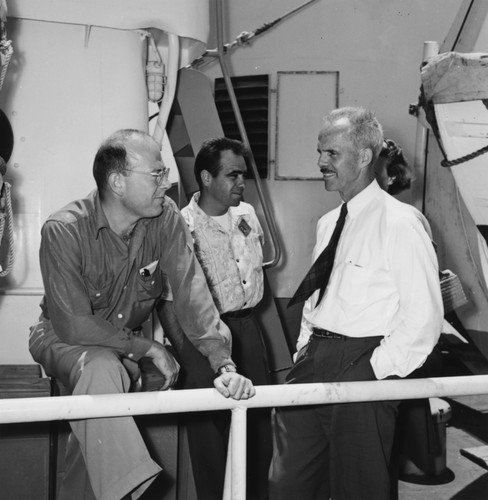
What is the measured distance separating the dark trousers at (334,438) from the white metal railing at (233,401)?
1.05ft

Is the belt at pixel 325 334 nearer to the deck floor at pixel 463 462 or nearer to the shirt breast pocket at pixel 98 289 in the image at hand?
the shirt breast pocket at pixel 98 289

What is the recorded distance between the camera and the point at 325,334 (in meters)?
2.66

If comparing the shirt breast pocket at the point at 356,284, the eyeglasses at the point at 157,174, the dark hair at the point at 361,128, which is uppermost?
the dark hair at the point at 361,128

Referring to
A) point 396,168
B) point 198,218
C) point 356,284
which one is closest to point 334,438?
point 356,284

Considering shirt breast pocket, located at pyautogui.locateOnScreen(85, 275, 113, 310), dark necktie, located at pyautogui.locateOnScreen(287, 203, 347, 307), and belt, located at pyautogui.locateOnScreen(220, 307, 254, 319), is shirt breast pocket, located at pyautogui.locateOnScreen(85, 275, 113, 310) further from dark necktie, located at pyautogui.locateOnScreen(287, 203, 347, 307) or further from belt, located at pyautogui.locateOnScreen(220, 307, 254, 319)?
belt, located at pyautogui.locateOnScreen(220, 307, 254, 319)

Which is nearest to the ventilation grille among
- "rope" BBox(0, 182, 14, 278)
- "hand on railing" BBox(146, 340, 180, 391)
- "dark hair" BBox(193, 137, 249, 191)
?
"dark hair" BBox(193, 137, 249, 191)

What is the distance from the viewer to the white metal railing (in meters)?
1.89

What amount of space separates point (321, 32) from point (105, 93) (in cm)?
332

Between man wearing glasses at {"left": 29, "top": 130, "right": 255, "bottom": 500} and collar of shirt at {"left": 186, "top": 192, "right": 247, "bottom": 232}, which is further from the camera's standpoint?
collar of shirt at {"left": 186, "top": 192, "right": 247, "bottom": 232}

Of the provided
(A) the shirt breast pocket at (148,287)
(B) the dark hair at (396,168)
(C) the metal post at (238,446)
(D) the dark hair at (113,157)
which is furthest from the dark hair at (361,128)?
(C) the metal post at (238,446)

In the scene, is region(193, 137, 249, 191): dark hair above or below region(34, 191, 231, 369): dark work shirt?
above

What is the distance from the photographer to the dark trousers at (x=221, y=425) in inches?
133

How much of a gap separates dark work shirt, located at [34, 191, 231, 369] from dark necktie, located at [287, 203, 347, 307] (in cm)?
35

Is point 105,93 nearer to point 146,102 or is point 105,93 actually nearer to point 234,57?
point 146,102
